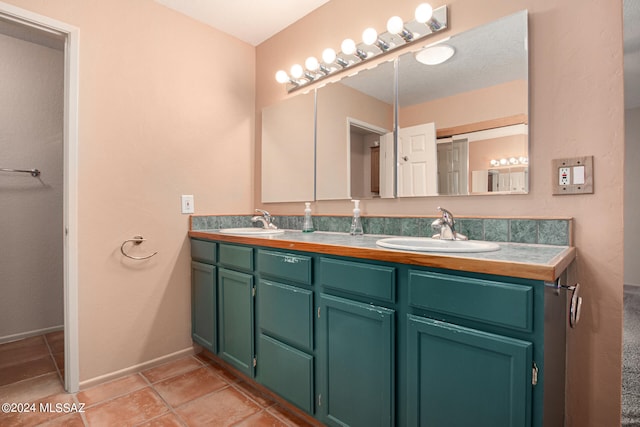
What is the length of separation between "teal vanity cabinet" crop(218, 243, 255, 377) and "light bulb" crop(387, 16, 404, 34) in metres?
1.31

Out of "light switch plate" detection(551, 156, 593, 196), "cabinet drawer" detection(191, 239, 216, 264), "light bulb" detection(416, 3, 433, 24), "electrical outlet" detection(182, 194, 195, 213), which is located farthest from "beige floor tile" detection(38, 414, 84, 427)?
"light bulb" detection(416, 3, 433, 24)

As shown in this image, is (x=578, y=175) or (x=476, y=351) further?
(x=578, y=175)

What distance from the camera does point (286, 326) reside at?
151 cm

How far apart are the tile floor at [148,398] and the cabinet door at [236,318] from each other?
6.2 inches

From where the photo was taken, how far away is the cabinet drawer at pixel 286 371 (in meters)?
1.41

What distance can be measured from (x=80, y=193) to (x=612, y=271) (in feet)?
8.00

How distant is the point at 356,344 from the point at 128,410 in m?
1.24

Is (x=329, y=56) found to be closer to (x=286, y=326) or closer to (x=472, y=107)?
(x=472, y=107)

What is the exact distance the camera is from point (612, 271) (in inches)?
45.8

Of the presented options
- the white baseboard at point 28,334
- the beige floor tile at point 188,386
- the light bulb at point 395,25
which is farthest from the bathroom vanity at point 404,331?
the white baseboard at point 28,334

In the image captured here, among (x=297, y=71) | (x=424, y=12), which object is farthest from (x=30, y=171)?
(x=424, y=12)

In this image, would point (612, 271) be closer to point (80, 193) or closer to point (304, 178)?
point (304, 178)

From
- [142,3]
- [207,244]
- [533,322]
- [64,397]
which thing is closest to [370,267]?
[533,322]

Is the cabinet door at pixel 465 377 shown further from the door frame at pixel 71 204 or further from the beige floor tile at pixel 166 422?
the door frame at pixel 71 204
